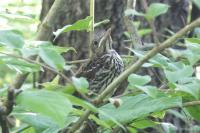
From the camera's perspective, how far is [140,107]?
1.00 m

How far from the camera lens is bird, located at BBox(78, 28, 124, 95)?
1438mm

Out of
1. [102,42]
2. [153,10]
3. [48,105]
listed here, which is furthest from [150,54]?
[102,42]

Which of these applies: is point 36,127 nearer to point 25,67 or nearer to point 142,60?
point 25,67

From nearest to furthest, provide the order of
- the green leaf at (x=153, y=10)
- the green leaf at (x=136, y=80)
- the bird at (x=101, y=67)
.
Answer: the green leaf at (x=153, y=10)
the green leaf at (x=136, y=80)
the bird at (x=101, y=67)

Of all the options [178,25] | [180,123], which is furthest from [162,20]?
[180,123]

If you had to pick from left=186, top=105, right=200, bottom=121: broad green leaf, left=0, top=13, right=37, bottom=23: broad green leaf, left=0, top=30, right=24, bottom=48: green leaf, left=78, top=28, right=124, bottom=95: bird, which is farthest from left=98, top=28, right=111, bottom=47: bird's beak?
left=0, top=30, right=24, bottom=48: green leaf

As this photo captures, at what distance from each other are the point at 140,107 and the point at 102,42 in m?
0.50

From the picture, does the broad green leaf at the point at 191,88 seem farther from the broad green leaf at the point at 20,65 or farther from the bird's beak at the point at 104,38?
the bird's beak at the point at 104,38

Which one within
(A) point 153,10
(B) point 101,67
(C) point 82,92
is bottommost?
(B) point 101,67

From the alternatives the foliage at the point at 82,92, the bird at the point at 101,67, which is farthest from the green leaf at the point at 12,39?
the bird at the point at 101,67

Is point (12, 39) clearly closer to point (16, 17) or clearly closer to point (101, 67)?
point (16, 17)

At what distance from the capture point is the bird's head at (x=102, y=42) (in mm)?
1457

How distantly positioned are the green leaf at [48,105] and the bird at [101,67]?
1.75 ft

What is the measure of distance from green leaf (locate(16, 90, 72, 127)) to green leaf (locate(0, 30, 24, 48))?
0.27ft
